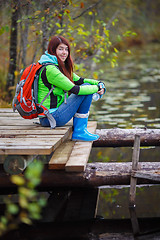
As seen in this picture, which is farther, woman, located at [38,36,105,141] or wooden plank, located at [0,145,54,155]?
woman, located at [38,36,105,141]

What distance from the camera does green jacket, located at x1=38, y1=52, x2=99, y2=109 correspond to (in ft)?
15.6

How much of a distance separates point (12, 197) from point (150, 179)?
1.55 meters

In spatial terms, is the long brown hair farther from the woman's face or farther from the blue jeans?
the blue jeans

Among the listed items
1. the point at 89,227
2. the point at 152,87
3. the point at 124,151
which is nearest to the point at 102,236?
the point at 89,227

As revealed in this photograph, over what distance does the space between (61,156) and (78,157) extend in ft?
0.58

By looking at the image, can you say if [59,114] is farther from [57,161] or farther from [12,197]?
[12,197]

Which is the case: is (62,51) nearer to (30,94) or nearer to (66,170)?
(30,94)

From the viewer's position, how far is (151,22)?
3089 cm

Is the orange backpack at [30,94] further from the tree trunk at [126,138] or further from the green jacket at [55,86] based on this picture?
the tree trunk at [126,138]

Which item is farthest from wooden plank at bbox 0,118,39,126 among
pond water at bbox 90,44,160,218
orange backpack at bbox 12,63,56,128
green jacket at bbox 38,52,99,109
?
pond water at bbox 90,44,160,218

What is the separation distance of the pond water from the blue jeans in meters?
0.96

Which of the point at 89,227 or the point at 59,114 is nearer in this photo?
the point at 89,227

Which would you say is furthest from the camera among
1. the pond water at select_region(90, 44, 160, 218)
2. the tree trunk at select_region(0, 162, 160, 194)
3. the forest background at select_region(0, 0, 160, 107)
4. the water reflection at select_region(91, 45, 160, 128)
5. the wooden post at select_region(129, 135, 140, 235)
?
the water reflection at select_region(91, 45, 160, 128)

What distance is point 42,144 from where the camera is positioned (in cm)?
421
